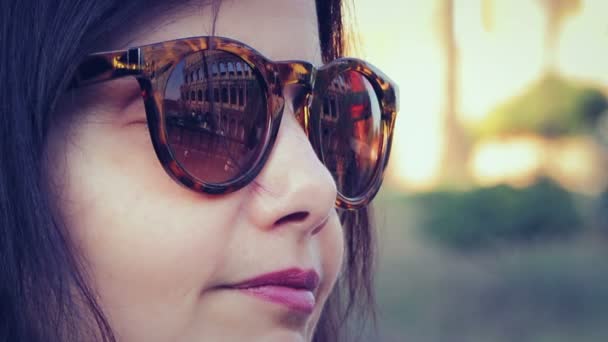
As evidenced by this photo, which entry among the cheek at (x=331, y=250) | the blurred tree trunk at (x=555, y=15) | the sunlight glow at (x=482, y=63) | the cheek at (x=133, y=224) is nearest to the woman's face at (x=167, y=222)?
the cheek at (x=133, y=224)

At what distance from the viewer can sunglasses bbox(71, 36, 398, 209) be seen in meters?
1.06

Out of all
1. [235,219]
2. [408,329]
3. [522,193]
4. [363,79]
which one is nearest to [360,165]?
[363,79]

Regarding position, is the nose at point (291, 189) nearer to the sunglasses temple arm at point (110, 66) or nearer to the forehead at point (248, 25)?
the forehead at point (248, 25)

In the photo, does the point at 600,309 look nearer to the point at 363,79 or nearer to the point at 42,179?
the point at 363,79

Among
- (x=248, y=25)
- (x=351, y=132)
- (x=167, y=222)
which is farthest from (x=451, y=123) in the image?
(x=167, y=222)

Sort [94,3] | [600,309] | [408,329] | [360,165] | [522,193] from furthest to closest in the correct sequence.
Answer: [522,193]
[600,309]
[408,329]
[360,165]
[94,3]

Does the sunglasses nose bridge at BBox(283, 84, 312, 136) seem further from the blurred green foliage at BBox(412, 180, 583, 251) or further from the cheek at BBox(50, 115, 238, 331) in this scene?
the blurred green foliage at BBox(412, 180, 583, 251)

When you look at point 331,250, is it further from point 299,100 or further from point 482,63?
point 482,63

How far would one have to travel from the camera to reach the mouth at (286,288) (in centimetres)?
113

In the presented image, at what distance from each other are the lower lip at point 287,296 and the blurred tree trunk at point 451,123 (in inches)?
170

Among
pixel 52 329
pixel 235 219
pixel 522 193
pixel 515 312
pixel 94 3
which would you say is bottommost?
pixel 515 312

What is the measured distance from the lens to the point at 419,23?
6008mm

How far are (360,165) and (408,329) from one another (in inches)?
187

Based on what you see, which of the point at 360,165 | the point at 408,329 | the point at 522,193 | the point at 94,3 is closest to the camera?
the point at 94,3
